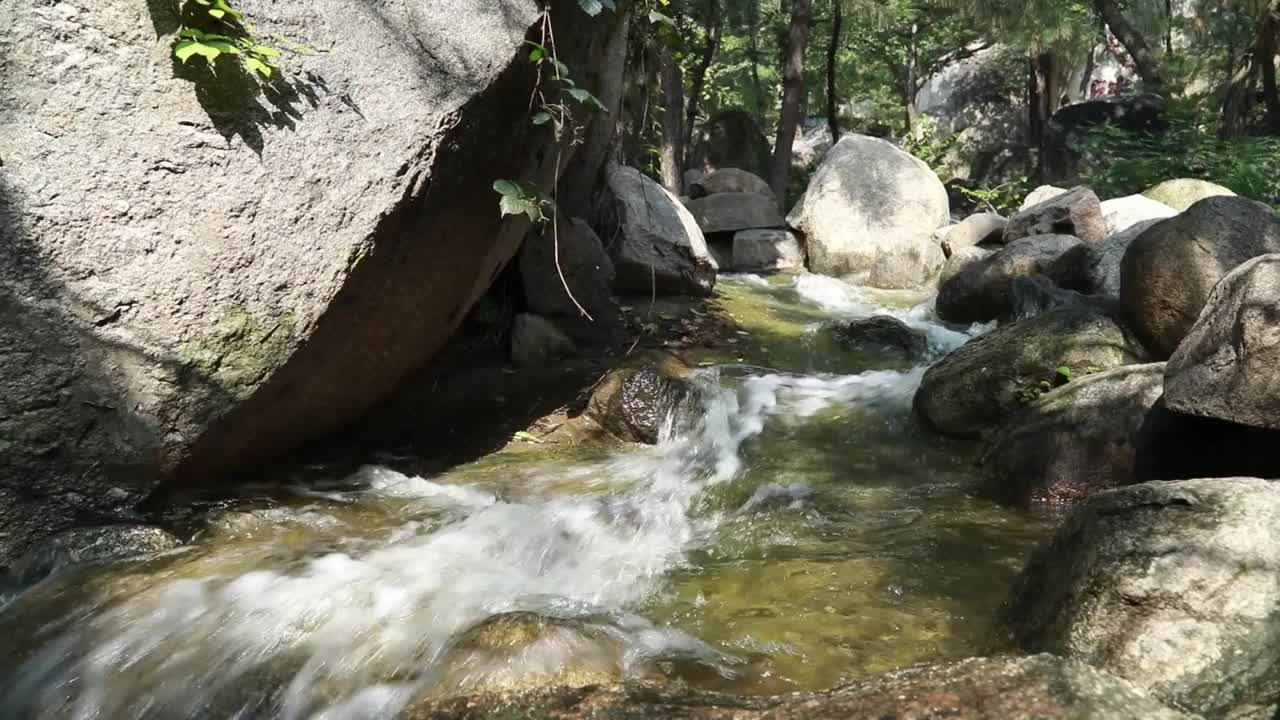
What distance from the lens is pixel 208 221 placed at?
3.52 meters

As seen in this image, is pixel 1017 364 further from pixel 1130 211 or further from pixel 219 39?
pixel 1130 211

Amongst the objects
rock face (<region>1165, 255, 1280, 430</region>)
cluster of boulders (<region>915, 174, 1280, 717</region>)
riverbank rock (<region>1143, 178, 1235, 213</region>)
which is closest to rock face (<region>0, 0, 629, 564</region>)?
cluster of boulders (<region>915, 174, 1280, 717</region>)

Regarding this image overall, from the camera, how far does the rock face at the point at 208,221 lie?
10.7 ft

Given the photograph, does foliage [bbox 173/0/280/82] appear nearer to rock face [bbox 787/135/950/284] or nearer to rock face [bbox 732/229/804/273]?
rock face [bbox 732/229/804/273]

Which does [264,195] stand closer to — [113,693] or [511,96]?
[511,96]

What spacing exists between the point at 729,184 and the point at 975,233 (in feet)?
17.8

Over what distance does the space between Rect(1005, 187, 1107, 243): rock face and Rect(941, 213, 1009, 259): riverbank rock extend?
507mm

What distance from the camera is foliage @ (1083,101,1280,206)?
12367 millimetres

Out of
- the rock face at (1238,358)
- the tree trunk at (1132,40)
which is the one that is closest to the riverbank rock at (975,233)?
the rock face at (1238,358)

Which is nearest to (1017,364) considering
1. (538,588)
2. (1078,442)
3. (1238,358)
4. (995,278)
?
(1078,442)

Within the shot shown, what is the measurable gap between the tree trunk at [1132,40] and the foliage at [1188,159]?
105 centimetres

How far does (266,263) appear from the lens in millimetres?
3617

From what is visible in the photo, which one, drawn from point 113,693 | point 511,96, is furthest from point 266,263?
point 113,693

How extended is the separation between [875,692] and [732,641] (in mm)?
792
